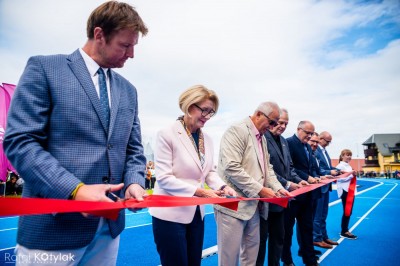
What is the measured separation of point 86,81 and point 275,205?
277 centimetres

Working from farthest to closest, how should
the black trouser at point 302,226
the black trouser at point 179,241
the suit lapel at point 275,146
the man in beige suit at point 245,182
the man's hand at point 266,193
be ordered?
the black trouser at point 302,226 < the suit lapel at point 275,146 < the man's hand at point 266,193 < the man in beige suit at point 245,182 < the black trouser at point 179,241

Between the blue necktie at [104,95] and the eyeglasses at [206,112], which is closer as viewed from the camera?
the blue necktie at [104,95]

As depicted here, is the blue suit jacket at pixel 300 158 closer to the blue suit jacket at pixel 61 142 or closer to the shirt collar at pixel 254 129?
the shirt collar at pixel 254 129

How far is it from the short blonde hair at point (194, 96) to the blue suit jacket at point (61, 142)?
103cm

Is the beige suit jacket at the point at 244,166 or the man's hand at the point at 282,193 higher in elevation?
the beige suit jacket at the point at 244,166

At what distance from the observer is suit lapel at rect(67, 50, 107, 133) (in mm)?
1351

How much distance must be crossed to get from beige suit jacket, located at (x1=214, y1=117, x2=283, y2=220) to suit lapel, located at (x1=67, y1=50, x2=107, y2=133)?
1866mm

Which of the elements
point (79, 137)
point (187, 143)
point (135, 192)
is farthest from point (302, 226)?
point (79, 137)

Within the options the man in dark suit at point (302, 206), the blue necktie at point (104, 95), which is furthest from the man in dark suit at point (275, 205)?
the blue necktie at point (104, 95)

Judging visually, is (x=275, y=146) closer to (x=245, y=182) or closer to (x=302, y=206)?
(x=245, y=182)

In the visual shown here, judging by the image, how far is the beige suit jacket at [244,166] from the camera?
2.87 metres

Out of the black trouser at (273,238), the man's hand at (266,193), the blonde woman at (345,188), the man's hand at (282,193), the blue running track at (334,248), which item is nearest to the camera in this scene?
the man's hand at (266,193)

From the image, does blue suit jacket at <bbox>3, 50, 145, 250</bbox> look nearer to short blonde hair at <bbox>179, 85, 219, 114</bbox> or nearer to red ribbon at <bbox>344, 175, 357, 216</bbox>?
short blonde hair at <bbox>179, 85, 219, 114</bbox>

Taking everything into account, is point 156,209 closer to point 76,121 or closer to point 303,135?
point 76,121
